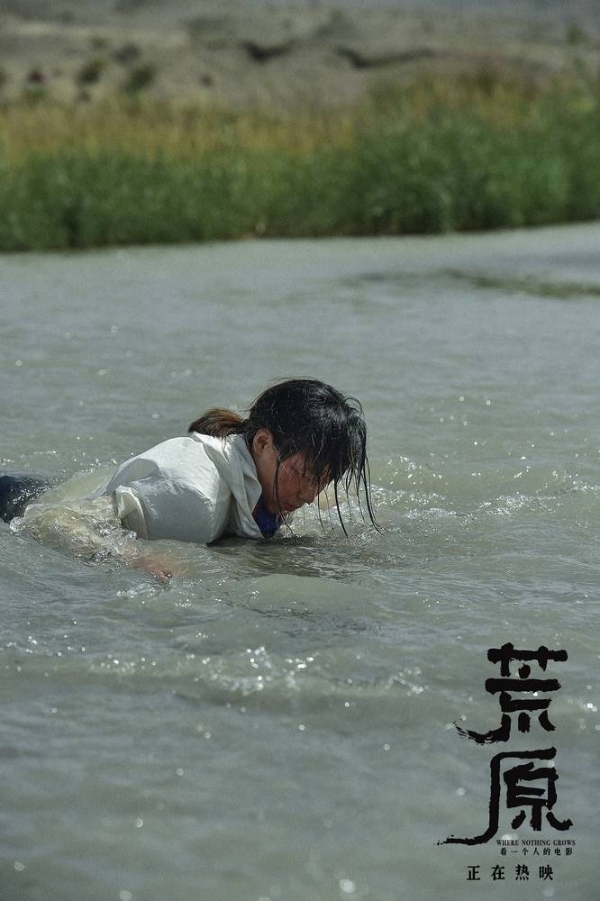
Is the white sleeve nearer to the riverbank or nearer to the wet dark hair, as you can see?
the wet dark hair

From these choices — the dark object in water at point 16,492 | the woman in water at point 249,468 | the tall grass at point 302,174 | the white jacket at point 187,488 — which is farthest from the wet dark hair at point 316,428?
the tall grass at point 302,174

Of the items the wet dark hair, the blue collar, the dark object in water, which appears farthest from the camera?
the dark object in water

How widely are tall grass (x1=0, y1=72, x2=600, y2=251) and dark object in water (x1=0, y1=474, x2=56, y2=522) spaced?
8736 millimetres

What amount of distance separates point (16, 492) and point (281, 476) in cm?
102

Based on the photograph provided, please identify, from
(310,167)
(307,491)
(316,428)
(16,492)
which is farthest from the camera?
(310,167)

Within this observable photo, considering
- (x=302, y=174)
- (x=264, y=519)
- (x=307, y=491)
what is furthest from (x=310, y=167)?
(x=307, y=491)

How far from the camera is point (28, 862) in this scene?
2.36m

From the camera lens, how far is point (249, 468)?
3.99 m

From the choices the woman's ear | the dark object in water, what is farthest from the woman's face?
the dark object in water

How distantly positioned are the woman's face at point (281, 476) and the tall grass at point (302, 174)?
9.48 metres

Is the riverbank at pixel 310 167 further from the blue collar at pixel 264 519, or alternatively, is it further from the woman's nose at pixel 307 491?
the woman's nose at pixel 307 491

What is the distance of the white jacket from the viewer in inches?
154

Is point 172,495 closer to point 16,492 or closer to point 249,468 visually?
point 249,468

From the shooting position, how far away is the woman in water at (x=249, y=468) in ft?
12.8
